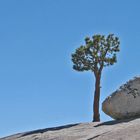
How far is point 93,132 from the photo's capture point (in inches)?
1132

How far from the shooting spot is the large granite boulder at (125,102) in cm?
3344

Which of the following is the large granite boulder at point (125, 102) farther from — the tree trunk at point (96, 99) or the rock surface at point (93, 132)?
the tree trunk at point (96, 99)

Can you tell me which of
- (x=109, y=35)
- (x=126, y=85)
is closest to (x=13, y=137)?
(x=126, y=85)

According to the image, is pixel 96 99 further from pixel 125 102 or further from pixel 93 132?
pixel 93 132

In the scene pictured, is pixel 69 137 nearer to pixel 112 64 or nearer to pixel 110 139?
pixel 110 139

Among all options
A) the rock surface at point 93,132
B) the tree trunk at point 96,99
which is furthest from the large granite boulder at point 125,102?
the tree trunk at point 96,99

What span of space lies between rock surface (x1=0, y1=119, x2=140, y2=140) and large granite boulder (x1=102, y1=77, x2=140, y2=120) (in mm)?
1857

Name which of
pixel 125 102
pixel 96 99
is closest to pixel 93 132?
pixel 125 102

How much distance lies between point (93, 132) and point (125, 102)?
586cm

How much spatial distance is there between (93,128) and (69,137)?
8.02 ft

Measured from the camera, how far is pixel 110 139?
25.3 metres

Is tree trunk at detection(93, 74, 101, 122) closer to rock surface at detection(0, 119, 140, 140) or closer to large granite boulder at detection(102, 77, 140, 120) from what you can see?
large granite boulder at detection(102, 77, 140, 120)

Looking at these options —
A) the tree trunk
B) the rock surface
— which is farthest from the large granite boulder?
the tree trunk

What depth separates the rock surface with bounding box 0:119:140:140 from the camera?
83.9 ft
